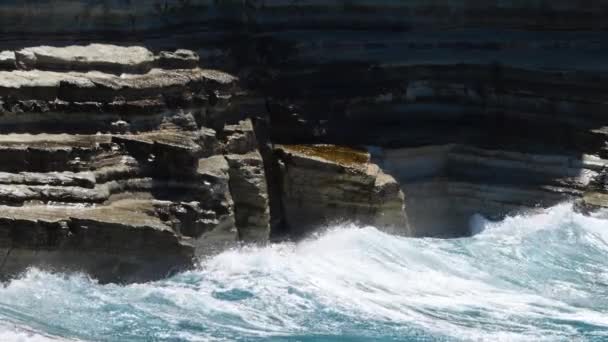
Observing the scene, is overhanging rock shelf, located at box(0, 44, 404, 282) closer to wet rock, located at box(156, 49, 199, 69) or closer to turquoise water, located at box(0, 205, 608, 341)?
wet rock, located at box(156, 49, 199, 69)

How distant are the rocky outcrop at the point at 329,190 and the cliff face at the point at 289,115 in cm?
3

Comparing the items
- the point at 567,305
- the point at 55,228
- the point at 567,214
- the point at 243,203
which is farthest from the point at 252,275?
the point at 567,214

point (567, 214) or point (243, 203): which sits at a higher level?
point (567, 214)

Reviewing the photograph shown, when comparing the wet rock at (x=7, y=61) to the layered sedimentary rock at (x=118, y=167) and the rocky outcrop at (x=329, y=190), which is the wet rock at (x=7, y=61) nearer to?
the layered sedimentary rock at (x=118, y=167)

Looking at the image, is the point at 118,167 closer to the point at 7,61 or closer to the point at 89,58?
the point at 89,58

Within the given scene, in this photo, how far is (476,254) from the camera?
23719mm

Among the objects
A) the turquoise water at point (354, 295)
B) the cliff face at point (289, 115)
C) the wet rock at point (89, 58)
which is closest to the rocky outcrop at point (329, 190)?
the cliff face at point (289, 115)


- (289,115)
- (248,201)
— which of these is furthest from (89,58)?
(289,115)

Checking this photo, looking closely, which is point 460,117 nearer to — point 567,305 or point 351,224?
point 351,224

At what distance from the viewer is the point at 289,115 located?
2488cm

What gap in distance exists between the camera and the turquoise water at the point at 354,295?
19.1 meters

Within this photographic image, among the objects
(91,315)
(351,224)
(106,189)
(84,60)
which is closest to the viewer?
(91,315)

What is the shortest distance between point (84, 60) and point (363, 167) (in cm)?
480

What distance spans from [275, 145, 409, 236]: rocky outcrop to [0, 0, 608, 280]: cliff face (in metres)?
0.03
